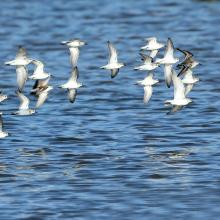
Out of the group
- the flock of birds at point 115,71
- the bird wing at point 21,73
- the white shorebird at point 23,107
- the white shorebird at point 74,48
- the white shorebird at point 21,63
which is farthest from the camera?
the white shorebird at point 74,48

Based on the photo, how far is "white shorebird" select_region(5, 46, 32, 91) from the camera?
119 ft

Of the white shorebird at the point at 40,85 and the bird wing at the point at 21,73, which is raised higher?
the bird wing at the point at 21,73

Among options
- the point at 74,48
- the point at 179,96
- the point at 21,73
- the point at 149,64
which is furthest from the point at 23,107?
the point at 179,96

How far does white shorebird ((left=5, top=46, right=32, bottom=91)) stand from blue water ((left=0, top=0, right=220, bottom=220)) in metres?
1.93

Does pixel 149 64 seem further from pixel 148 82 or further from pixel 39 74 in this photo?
pixel 39 74

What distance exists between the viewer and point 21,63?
3681 cm

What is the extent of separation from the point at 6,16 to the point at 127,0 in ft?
38.1

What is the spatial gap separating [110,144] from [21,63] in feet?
12.5

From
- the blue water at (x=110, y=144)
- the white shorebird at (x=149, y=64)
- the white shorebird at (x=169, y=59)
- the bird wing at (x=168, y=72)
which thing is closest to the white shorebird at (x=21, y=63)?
the blue water at (x=110, y=144)

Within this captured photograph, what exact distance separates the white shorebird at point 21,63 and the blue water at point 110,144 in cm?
193

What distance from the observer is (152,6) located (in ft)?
259

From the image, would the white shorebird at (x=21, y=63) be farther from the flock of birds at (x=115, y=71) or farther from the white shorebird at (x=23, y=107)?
the white shorebird at (x=23, y=107)

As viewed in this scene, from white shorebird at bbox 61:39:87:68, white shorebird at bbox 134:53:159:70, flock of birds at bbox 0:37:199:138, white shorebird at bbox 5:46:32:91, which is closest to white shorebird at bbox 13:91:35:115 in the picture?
flock of birds at bbox 0:37:199:138

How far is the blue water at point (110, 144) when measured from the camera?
29.4m
